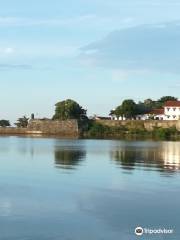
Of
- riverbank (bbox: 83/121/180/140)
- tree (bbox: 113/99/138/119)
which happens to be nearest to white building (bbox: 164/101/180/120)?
tree (bbox: 113/99/138/119)

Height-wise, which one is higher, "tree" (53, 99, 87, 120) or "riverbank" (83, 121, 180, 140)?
"tree" (53, 99, 87, 120)

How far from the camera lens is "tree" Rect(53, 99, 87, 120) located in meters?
99.6

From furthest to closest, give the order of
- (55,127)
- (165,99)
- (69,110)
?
(165,99)
(69,110)
(55,127)

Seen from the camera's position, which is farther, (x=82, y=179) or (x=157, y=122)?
(x=157, y=122)

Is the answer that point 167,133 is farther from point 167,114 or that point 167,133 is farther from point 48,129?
point 48,129

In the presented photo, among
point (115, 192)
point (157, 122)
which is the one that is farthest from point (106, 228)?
point (157, 122)

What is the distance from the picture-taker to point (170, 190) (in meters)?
20.6

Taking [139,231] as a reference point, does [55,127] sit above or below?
above

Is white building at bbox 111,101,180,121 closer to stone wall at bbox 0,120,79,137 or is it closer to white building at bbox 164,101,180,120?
white building at bbox 164,101,180,120

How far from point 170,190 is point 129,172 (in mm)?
6682

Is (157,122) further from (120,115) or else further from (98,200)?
(98,200)

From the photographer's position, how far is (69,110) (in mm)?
99812

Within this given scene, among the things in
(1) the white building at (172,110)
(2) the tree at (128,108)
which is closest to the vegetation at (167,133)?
(2) the tree at (128,108)

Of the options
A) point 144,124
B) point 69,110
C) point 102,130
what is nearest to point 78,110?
point 69,110
